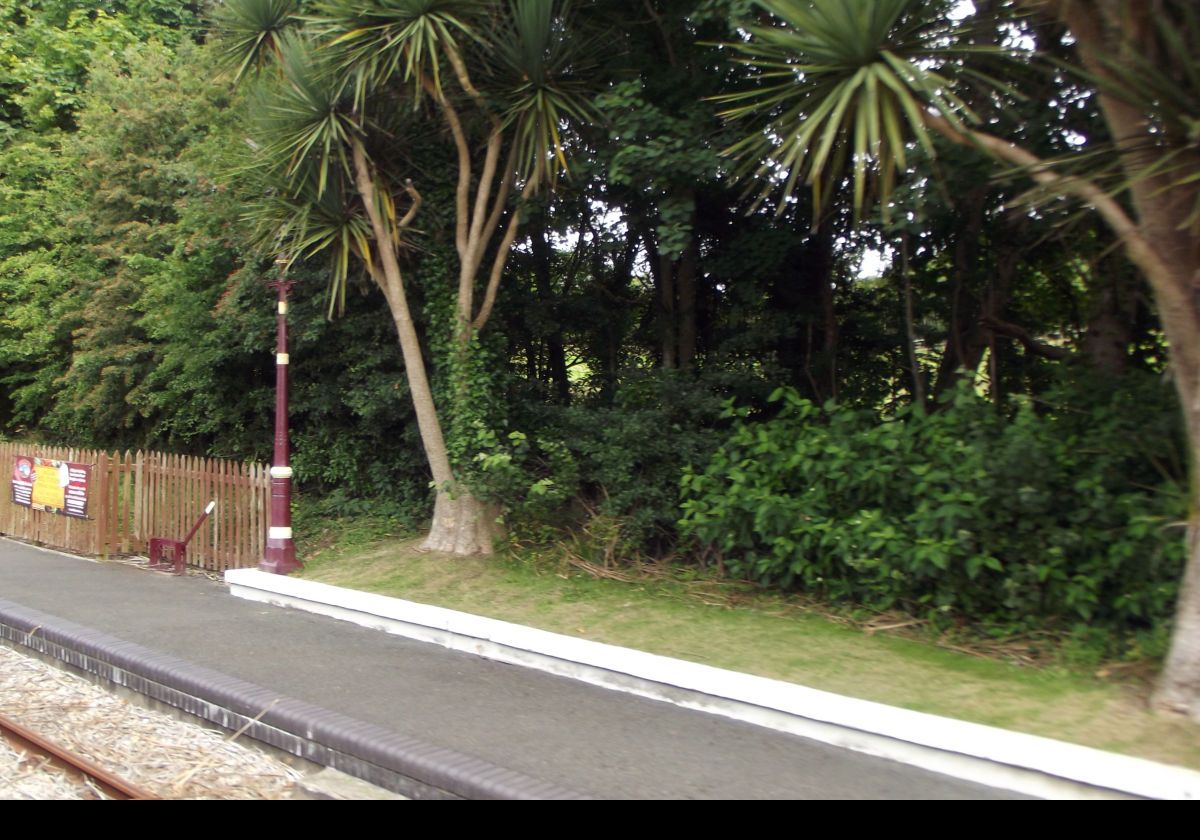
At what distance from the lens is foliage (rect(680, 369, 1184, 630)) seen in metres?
6.82

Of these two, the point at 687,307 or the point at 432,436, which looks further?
the point at 687,307

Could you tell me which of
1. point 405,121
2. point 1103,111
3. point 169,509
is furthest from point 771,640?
point 169,509

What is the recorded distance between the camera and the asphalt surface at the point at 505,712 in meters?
5.27

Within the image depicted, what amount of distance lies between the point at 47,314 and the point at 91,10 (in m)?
8.16

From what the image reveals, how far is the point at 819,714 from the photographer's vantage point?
5.98m

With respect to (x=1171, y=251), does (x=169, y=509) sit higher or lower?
lower

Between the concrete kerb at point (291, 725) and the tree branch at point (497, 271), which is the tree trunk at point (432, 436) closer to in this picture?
the tree branch at point (497, 271)

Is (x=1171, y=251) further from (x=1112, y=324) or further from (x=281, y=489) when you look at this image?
(x=281, y=489)

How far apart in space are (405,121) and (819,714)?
838 centimetres

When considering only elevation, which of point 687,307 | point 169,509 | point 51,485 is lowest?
point 169,509

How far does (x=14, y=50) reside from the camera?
21625 millimetres

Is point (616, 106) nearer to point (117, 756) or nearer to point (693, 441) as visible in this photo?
point (693, 441)

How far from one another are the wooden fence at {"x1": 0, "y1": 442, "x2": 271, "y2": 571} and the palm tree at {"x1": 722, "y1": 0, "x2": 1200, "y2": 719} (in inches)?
301

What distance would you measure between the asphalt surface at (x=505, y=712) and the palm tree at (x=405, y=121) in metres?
2.65
